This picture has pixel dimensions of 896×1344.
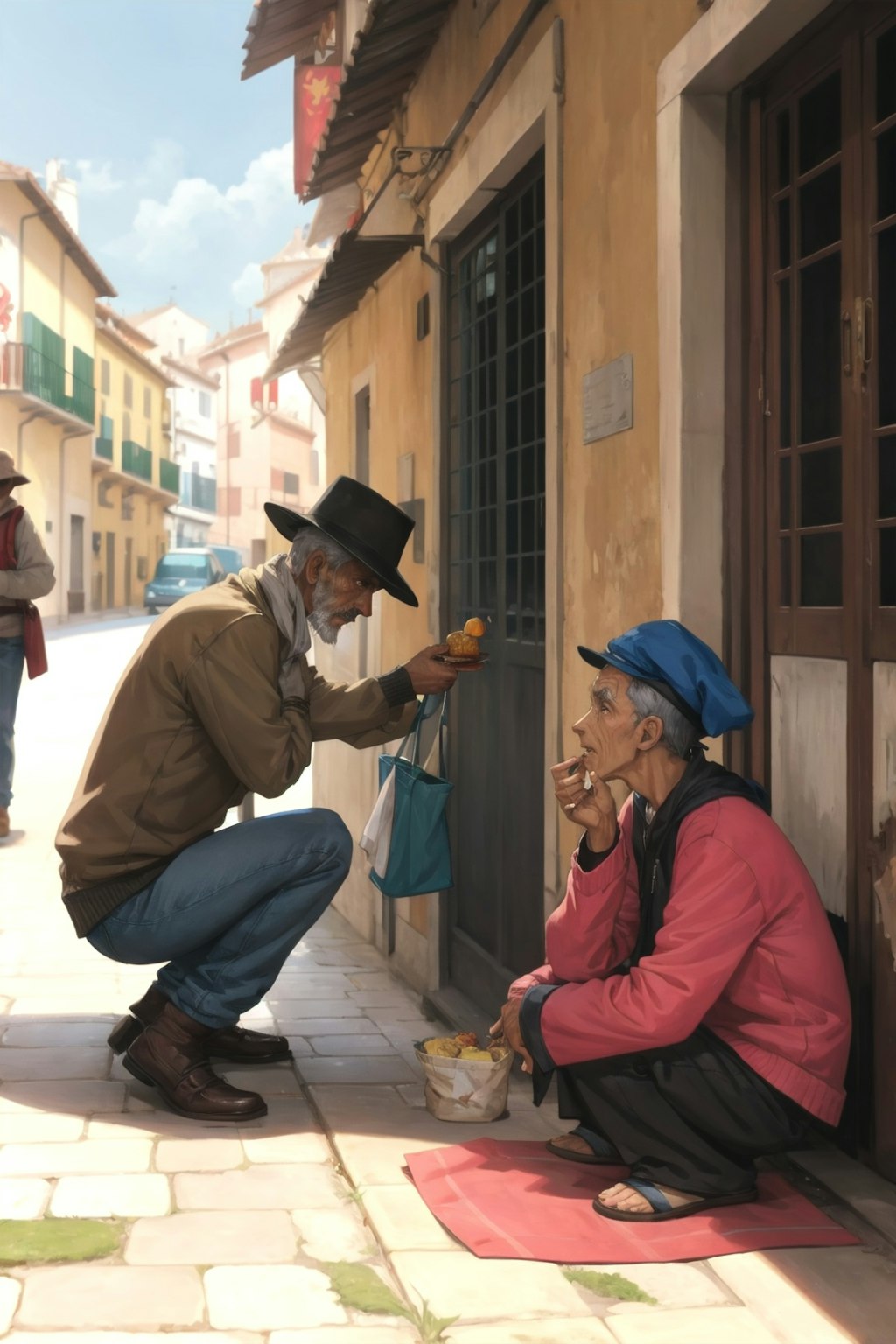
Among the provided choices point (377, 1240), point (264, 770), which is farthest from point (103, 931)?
point (377, 1240)

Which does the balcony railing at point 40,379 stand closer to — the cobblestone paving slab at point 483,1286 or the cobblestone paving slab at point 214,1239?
the cobblestone paving slab at point 214,1239

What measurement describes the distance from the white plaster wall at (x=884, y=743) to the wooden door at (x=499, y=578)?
2141 millimetres

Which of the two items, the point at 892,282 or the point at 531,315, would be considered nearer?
the point at 892,282

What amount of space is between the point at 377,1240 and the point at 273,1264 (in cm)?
26

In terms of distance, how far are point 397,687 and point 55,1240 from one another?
2106 mm

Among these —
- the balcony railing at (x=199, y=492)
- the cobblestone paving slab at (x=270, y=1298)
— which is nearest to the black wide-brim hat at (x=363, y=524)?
the cobblestone paving slab at (x=270, y=1298)

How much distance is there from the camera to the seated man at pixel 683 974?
3.29 metres

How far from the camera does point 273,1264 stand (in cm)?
320

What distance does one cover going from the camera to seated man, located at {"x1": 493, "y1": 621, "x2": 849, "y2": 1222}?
10.8ft

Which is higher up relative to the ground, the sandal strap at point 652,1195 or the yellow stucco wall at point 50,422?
the yellow stucco wall at point 50,422

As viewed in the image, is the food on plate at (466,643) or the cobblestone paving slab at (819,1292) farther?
the food on plate at (466,643)

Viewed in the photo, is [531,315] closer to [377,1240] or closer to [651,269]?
[651,269]

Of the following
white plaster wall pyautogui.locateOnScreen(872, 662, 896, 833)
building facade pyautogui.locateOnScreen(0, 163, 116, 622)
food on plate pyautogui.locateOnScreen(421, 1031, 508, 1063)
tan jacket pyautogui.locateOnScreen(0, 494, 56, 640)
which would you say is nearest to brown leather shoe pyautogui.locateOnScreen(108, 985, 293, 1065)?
food on plate pyautogui.locateOnScreen(421, 1031, 508, 1063)

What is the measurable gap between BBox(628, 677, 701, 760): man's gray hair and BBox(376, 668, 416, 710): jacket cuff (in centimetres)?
151
